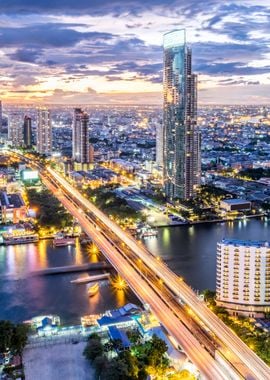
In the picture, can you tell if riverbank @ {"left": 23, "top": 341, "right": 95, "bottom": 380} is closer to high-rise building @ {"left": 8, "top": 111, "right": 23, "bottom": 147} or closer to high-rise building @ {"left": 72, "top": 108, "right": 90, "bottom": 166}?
high-rise building @ {"left": 72, "top": 108, "right": 90, "bottom": 166}

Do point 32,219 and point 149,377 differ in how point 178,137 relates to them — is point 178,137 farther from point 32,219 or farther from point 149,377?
point 149,377

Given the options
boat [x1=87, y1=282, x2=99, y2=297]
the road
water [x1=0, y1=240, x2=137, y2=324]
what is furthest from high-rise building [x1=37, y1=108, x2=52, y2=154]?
boat [x1=87, y1=282, x2=99, y2=297]

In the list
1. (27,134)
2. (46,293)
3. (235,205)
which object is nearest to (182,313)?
(46,293)

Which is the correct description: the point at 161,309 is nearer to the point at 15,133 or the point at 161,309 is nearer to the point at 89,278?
the point at 89,278

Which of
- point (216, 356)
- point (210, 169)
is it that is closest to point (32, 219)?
point (216, 356)

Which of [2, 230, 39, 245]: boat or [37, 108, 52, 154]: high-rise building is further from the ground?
[37, 108, 52, 154]: high-rise building

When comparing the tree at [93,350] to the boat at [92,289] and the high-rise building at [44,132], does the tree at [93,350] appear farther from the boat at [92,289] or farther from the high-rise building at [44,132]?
the high-rise building at [44,132]
